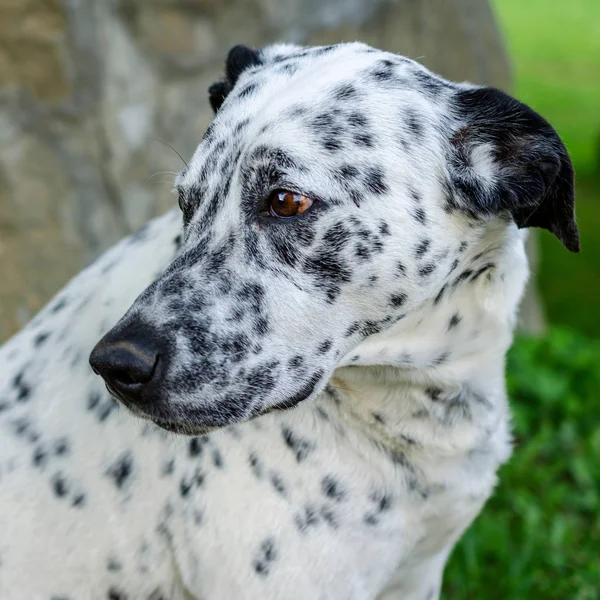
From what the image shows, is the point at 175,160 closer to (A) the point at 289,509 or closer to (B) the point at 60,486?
(B) the point at 60,486

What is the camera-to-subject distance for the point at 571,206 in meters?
2.36

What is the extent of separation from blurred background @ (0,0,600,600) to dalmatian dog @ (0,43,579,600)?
145 cm

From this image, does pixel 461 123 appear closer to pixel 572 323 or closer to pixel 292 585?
pixel 292 585

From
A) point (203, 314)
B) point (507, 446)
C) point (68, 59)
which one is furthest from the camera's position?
point (68, 59)

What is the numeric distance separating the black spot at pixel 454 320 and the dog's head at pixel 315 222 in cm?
12

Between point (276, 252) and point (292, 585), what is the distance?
2.69ft

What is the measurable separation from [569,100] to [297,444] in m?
9.83

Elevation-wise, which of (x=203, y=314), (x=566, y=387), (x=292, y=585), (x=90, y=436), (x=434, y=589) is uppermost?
(x=203, y=314)

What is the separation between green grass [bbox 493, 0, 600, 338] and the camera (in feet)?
23.9

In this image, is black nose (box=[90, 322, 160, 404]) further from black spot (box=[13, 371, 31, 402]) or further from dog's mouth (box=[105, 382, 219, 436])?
black spot (box=[13, 371, 31, 402])

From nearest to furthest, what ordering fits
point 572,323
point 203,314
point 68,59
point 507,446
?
point 203,314 < point 507,446 < point 68,59 < point 572,323

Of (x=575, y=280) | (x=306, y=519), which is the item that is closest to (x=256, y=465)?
(x=306, y=519)

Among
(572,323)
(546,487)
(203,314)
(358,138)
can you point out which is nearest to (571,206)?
(358,138)

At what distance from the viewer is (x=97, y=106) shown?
14.6 ft
